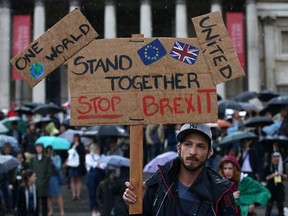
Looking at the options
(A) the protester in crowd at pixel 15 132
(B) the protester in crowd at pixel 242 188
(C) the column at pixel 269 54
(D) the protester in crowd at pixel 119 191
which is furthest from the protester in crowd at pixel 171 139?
(C) the column at pixel 269 54

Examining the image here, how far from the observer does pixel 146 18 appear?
45031 millimetres

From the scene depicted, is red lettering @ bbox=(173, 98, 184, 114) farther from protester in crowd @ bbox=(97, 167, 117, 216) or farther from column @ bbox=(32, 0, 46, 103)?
column @ bbox=(32, 0, 46, 103)

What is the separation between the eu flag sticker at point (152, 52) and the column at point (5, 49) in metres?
40.1

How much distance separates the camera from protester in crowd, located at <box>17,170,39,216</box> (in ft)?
43.6

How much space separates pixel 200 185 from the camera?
434 cm

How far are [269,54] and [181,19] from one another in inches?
243

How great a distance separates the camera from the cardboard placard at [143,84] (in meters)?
4.79

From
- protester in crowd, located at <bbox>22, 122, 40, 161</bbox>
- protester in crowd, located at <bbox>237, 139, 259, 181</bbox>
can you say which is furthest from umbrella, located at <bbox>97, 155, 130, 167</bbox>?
protester in crowd, located at <bbox>22, 122, 40, 161</bbox>

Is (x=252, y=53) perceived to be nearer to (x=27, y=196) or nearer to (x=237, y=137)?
(x=237, y=137)

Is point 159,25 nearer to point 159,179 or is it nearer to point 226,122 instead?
point 226,122

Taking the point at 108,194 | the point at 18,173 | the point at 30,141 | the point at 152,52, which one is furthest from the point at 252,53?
the point at 152,52

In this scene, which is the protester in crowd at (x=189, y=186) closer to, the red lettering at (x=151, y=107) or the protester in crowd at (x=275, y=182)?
the red lettering at (x=151, y=107)

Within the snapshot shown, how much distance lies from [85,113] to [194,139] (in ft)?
2.73

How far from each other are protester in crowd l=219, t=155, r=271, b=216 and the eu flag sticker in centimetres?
273
